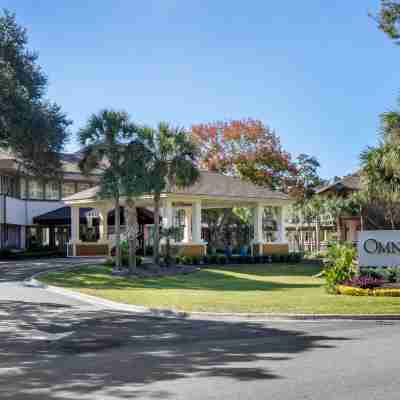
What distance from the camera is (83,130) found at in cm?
2769

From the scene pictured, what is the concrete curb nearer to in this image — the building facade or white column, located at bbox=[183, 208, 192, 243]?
white column, located at bbox=[183, 208, 192, 243]

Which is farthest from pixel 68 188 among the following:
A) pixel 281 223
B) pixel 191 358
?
pixel 191 358

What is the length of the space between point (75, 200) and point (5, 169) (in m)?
8.04

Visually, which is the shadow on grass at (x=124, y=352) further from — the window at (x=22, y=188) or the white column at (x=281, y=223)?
the window at (x=22, y=188)

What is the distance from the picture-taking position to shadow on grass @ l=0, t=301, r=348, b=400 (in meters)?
8.05

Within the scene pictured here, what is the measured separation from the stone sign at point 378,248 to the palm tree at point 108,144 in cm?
1140

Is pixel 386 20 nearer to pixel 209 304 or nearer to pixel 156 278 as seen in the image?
pixel 209 304

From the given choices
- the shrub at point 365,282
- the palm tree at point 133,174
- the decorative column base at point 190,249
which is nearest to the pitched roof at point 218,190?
the decorative column base at point 190,249

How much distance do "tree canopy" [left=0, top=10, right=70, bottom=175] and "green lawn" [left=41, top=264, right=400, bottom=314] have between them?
4.98 meters

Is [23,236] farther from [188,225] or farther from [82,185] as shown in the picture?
[188,225]

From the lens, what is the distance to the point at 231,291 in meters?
Result: 22.2

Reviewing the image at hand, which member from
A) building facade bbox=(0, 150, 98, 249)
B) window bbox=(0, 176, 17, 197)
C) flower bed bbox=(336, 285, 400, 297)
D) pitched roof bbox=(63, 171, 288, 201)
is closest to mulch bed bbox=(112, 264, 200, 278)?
pitched roof bbox=(63, 171, 288, 201)

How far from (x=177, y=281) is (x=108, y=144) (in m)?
7.00

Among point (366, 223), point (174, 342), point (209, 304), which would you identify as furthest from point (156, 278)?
point (366, 223)
